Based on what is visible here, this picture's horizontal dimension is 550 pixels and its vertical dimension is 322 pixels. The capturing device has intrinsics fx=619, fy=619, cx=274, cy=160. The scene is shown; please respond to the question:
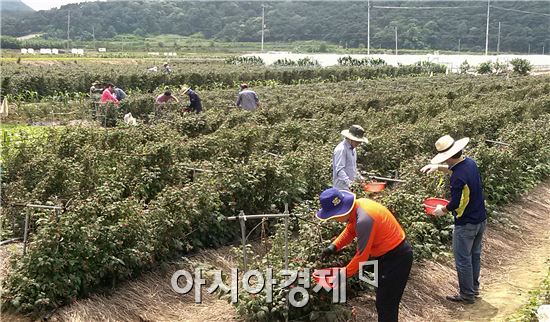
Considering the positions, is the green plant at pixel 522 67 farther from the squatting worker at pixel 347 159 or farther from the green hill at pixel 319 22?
the green hill at pixel 319 22

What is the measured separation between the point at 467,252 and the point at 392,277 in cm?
193

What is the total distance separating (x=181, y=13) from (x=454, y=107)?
424ft

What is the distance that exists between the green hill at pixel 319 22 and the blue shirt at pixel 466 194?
116030 millimetres

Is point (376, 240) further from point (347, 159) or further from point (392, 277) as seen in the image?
point (347, 159)

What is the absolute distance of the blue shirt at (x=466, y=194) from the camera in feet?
21.9

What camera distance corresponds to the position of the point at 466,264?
6965 millimetres

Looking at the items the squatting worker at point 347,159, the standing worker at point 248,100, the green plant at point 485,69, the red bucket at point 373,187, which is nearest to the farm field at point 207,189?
the red bucket at point 373,187

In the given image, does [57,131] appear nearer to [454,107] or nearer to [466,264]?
[466,264]

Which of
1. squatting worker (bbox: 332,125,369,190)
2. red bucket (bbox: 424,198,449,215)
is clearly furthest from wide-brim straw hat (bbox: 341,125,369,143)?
red bucket (bbox: 424,198,449,215)

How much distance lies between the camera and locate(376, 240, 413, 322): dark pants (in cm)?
533

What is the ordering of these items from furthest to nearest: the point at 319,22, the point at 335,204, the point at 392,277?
the point at 319,22 → the point at 392,277 → the point at 335,204

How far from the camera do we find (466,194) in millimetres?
6703

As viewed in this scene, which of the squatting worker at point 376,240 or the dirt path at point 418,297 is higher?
the squatting worker at point 376,240

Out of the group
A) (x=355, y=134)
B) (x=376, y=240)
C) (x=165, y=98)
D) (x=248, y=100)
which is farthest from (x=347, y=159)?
(x=165, y=98)
